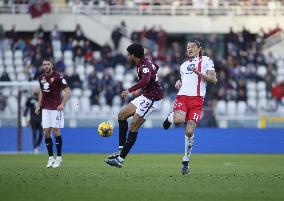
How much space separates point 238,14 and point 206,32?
4.88 feet

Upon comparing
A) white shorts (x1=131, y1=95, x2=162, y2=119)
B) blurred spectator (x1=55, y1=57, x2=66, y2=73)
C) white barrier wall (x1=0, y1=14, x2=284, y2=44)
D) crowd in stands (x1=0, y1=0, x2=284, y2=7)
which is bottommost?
white shorts (x1=131, y1=95, x2=162, y2=119)

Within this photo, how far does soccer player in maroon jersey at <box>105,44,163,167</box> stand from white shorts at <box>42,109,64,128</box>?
6.17 feet

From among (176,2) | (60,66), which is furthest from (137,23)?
(60,66)

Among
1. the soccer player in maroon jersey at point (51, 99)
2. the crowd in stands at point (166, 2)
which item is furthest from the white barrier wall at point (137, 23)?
the soccer player in maroon jersey at point (51, 99)

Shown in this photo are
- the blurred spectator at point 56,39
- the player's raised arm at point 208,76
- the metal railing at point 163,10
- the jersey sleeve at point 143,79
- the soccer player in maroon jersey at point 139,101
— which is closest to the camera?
the player's raised arm at point 208,76

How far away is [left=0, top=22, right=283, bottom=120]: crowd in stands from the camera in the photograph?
1214 inches

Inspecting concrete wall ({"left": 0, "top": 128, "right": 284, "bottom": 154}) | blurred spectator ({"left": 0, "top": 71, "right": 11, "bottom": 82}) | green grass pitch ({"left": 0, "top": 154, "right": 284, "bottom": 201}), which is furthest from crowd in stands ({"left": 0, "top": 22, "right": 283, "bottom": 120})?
green grass pitch ({"left": 0, "top": 154, "right": 284, "bottom": 201})

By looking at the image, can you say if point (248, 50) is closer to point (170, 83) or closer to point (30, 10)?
point (170, 83)

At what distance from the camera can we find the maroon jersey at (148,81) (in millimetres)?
15195

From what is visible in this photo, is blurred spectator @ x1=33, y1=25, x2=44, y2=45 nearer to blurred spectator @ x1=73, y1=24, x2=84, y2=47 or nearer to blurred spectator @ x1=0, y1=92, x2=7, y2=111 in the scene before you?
blurred spectator @ x1=73, y1=24, x2=84, y2=47

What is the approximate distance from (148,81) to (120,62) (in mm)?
17620

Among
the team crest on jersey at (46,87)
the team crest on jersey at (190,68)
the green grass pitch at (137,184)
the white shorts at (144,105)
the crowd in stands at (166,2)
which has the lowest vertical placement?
the green grass pitch at (137,184)

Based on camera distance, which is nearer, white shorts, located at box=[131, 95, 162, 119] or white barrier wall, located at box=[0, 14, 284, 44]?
white shorts, located at box=[131, 95, 162, 119]

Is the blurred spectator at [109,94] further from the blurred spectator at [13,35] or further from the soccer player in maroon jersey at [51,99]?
the soccer player in maroon jersey at [51,99]
